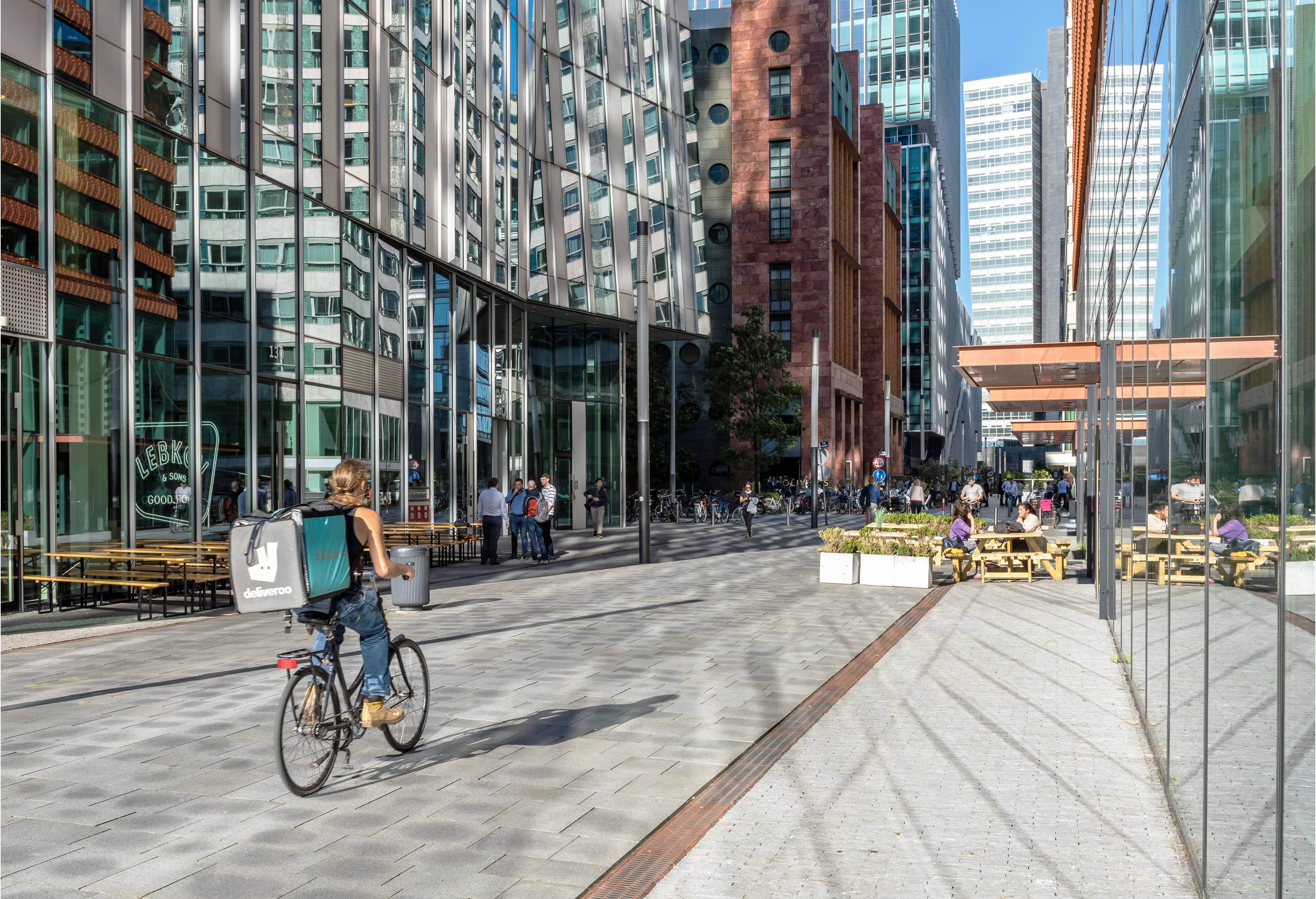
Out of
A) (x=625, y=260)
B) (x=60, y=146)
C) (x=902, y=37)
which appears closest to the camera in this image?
→ (x=60, y=146)

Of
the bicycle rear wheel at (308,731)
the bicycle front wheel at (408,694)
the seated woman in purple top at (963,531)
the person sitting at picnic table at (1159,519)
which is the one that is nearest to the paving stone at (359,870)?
the bicycle rear wheel at (308,731)

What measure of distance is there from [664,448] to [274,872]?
54.5 m

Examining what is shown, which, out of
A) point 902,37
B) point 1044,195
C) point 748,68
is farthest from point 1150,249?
point 1044,195

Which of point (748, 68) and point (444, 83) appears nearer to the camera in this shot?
point (444, 83)

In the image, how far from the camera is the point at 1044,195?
588 ft

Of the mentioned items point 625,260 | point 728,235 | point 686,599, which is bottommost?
point 686,599

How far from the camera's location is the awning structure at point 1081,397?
199 inches

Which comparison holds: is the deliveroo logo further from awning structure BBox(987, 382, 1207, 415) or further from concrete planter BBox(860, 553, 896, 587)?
concrete planter BBox(860, 553, 896, 587)

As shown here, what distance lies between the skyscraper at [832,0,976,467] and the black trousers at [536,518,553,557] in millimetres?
74983

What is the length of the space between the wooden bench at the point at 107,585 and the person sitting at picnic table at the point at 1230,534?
37.4 feet

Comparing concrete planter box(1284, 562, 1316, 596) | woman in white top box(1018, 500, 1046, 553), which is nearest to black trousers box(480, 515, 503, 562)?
woman in white top box(1018, 500, 1046, 553)

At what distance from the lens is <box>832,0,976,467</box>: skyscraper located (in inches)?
3856

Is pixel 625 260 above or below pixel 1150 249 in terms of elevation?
above

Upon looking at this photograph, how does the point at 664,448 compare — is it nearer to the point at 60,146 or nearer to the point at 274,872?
the point at 60,146
